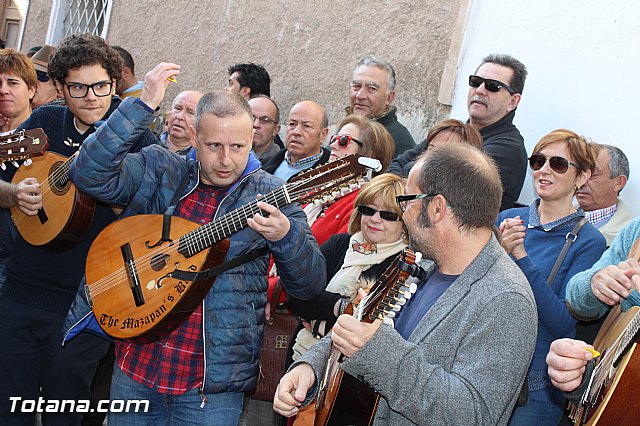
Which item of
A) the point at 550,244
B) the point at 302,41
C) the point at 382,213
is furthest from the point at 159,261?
the point at 302,41

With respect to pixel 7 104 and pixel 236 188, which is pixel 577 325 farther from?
pixel 7 104

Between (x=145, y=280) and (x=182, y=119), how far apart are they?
2.79 metres

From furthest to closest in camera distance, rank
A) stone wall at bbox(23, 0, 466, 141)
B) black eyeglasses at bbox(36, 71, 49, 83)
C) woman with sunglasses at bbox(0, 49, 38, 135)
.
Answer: black eyeglasses at bbox(36, 71, 49, 83) < stone wall at bbox(23, 0, 466, 141) < woman with sunglasses at bbox(0, 49, 38, 135)

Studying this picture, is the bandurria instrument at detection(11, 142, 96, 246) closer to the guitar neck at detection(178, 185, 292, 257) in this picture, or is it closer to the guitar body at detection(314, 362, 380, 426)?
the guitar neck at detection(178, 185, 292, 257)

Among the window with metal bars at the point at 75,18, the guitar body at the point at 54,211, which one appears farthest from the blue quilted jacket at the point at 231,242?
the window with metal bars at the point at 75,18

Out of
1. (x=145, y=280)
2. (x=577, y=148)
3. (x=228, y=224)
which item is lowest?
(x=145, y=280)

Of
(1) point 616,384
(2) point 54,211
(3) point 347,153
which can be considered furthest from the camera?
(3) point 347,153

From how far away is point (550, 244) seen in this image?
14.2ft

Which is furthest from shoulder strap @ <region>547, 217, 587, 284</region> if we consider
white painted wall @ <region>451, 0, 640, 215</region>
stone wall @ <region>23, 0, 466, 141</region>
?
stone wall @ <region>23, 0, 466, 141</region>

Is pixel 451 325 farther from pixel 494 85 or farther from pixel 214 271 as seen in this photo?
pixel 494 85

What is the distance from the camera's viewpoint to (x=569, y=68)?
19.7 ft

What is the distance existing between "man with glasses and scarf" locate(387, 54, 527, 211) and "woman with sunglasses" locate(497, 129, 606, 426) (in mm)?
584

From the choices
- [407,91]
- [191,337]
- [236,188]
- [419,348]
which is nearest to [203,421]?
[191,337]

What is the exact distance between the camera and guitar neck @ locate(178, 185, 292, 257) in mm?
3863
